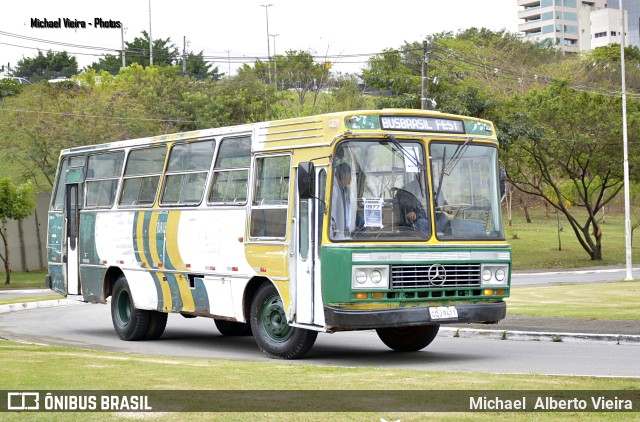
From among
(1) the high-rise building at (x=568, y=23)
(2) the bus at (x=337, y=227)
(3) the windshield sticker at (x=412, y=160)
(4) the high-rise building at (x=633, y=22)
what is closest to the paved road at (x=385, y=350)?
(2) the bus at (x=337, y=227)

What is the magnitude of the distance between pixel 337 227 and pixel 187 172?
412cm

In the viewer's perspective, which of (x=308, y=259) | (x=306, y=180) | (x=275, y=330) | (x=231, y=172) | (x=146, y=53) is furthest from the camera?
(x=146, y=53)

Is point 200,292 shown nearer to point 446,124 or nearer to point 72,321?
point 446,124

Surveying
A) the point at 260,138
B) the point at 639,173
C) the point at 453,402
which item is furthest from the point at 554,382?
the point at 639,173

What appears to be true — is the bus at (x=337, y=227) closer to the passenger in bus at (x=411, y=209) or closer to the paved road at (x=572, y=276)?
the passenger in bus at (x=411, y=209)

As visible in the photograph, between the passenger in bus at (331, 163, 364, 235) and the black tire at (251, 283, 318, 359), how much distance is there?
1.67 metres

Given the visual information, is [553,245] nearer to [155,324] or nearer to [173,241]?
[155,324]

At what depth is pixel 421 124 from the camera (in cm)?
1419

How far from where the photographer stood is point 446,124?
47.2 feet

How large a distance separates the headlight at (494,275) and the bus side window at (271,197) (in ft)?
8.87

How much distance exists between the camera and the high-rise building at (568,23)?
5940 inches

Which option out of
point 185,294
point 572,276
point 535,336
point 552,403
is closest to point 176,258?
point 185,294

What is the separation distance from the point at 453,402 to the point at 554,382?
70.8 inches

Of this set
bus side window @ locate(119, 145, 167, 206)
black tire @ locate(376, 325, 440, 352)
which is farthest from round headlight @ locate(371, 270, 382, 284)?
bus side window @ locate(119, 145, 167, 206)
